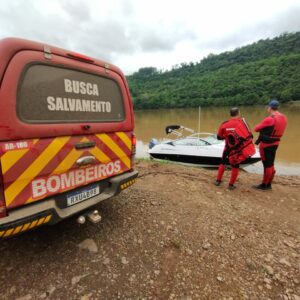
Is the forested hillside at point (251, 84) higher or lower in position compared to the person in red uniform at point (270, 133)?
higher

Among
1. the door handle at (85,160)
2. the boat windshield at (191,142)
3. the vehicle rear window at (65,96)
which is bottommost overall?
the boat windshield at (191,142)

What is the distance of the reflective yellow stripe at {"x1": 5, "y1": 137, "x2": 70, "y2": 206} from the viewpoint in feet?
6.25

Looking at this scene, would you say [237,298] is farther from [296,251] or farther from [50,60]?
[50,60]

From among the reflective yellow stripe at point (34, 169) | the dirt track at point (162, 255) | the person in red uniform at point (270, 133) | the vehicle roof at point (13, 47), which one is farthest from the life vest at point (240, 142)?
the vehicle roof at point (13, 47)

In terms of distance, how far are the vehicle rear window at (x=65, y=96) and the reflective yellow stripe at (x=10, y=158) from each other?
0.30 m

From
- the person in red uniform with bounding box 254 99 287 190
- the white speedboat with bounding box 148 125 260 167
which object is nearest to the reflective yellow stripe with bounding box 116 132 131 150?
the person in red uniform with bounding box 254 99 287 190

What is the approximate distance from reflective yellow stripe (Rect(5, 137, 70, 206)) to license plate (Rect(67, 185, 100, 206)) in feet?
1.65

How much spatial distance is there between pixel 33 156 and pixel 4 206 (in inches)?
18.7

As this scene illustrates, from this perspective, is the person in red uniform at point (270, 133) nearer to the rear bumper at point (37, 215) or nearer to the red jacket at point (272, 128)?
the red jacket at point (272, 128)

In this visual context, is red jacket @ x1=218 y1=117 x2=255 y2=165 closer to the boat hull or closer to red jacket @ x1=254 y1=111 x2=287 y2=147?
red jacket @ x1=254 y1=111 x2=287 y2=147

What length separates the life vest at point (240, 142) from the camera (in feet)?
15.4

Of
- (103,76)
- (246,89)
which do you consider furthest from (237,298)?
(246,89)

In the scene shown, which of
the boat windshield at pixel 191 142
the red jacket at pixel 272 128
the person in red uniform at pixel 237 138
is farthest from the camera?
the boat windshield at pixel 191 142

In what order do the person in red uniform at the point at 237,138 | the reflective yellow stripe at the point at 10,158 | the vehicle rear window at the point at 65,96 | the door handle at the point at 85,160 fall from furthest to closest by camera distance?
the person in red uniform at the point at 237,138 < the door handle at the point at 85,160 < the vehicle rear window at the point at 65,96 < the reflective yellow stripe at the point at 10,158
